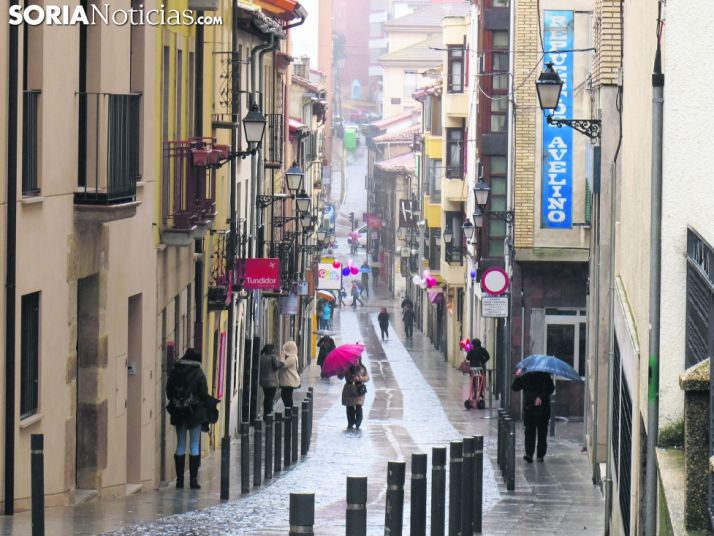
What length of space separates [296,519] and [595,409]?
13.8 meters

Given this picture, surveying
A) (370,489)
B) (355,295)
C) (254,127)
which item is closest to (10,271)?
(370,489)

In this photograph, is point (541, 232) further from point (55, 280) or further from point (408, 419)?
point (55, 280)

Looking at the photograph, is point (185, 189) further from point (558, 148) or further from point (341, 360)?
point (558, 148)

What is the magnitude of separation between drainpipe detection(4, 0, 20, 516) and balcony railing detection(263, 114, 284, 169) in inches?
1070

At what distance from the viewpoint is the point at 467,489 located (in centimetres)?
1403

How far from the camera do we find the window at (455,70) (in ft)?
182

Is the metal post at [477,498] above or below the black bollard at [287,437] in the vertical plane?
above

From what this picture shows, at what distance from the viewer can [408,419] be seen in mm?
31875

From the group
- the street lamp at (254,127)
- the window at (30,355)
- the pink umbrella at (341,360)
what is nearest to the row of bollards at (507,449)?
the street lamp at (254,127)

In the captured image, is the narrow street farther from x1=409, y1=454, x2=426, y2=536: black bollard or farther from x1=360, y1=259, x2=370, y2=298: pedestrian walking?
x1=360, y1=259, x2=370, y2=298: pedestrian walking

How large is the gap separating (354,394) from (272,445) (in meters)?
8.33

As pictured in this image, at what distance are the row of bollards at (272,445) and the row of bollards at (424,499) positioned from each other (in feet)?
10.4

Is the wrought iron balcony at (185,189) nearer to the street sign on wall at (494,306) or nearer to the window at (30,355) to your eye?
the window at (30,355)

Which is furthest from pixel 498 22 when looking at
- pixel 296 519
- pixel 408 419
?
pixel 296 519
